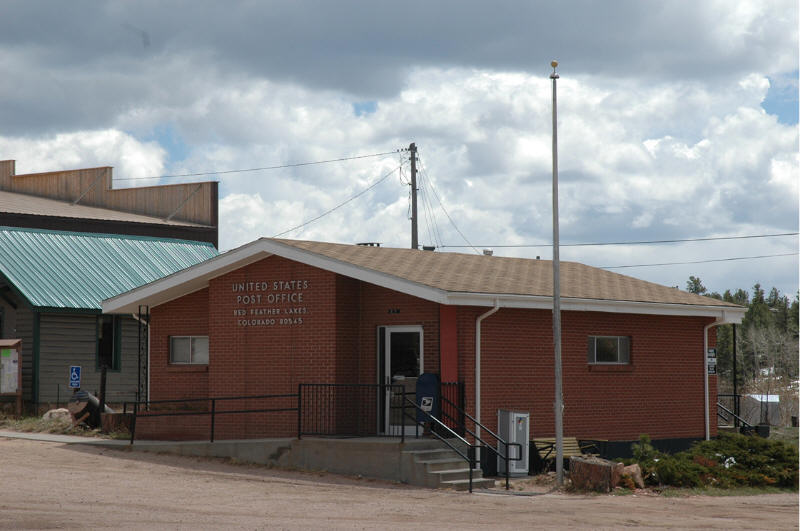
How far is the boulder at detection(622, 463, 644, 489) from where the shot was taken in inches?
709

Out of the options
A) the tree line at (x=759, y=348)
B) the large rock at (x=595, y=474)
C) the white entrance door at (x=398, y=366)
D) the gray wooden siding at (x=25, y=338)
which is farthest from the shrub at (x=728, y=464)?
the tree line at (x=759, y=348)

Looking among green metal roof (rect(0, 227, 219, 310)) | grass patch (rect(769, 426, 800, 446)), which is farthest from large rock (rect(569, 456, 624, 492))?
green metal roof (rect(0, 227, 219, 310))

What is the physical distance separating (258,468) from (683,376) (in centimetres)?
999

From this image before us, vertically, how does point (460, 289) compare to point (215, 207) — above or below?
below

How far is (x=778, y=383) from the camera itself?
145 feet

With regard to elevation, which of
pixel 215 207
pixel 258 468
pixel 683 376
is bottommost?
pixel 258 468

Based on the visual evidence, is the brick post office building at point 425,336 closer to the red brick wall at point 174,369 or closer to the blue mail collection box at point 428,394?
the red brick wall at point 174,369

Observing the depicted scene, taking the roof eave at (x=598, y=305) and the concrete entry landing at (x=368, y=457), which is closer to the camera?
the concrete entry landing at (x=368, y=457)

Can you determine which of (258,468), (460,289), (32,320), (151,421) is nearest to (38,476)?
(258,468)

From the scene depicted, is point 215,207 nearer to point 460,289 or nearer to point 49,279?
point 49,279

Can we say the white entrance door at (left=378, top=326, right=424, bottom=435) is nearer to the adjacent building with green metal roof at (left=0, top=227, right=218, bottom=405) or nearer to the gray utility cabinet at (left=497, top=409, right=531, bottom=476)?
the gray utility cabinet at (left=497, top=409, right=531, bottom=476)

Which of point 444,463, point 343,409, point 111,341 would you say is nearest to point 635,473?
point 444,463

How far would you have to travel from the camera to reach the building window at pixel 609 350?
2258 centimetres

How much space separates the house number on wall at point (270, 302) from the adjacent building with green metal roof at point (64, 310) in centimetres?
833
